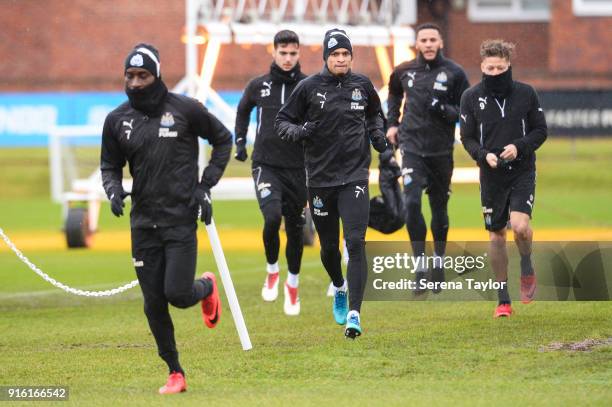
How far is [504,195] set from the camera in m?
11.4

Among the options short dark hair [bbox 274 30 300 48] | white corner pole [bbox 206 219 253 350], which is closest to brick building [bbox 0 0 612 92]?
short dark hair [bbox 274 30 300 48]

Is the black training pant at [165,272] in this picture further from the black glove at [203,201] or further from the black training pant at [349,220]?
the black training pant at [349,220]

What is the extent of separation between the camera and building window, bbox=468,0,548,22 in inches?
1526

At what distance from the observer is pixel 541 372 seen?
9.04 m

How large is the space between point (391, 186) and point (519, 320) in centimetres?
246

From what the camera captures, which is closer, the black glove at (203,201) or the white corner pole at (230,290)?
the black glove at (203,201)

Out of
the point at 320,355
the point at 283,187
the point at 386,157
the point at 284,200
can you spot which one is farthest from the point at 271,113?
the point at 320,355

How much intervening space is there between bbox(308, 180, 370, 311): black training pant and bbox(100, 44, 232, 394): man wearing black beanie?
6.42 ft

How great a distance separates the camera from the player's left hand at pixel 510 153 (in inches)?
434

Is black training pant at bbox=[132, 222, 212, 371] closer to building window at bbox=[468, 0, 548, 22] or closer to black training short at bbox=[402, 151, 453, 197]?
black training short at bbox=[402, 151, 453, 197]

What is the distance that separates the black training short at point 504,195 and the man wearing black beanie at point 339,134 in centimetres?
115

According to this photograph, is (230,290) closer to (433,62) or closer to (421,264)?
(421,264)

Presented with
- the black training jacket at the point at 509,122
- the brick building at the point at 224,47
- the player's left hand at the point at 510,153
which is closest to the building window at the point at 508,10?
the brick building at the point at 224,47

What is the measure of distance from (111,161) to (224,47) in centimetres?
2857
